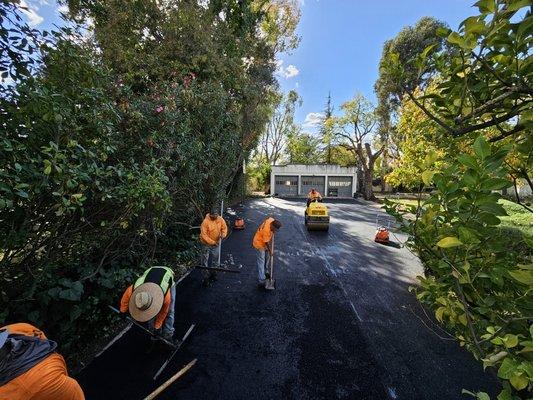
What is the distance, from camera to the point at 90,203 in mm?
4250

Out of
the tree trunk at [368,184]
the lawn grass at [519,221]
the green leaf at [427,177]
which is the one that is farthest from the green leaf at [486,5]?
the tree trunk at [368,184]

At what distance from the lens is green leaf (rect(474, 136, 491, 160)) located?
3.74 feet

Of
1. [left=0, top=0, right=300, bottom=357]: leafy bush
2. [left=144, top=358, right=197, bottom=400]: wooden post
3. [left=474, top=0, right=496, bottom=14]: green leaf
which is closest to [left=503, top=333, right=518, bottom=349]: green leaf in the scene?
[left=474, top=0, right=496, bottom=14]: green leaf

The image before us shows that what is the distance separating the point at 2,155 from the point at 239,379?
3951mm

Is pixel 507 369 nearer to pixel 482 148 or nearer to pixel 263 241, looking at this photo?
pixel 482 148

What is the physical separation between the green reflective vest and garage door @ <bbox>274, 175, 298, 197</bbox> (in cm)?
3021

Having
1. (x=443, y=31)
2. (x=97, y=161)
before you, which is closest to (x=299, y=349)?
(x=97, y=161)

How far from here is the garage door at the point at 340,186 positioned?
3362 centimetres

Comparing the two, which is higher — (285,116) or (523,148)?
(285,116)

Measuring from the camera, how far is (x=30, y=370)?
2262 mm

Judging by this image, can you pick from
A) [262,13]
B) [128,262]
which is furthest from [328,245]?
[262,13]

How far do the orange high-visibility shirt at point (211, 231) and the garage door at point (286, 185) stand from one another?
1068 inches

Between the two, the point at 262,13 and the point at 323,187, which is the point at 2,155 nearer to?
the point at 262,13

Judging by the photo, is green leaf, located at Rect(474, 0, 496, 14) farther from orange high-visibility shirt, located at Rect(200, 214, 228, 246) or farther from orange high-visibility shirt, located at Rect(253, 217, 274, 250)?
orange high-visibility shirt, located at Rect(200, 214, 228, 246)
